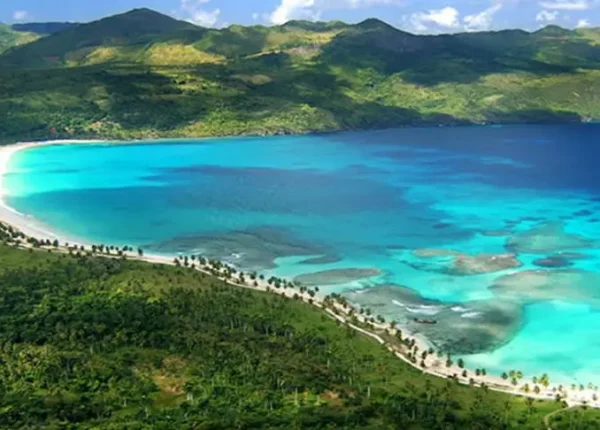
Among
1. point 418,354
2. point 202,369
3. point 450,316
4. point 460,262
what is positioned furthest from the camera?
point 460,262

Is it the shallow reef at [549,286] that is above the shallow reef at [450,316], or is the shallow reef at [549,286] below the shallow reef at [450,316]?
above

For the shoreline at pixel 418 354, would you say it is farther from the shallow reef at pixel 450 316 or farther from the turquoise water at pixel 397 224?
the turquoise water at pixel 397 224

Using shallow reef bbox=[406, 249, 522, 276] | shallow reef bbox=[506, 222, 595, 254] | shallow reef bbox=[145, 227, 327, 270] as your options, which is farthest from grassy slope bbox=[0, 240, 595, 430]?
shallow reef bbox=[506, 222, 595, 254]

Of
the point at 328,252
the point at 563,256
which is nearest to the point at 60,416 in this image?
the point at 328,252

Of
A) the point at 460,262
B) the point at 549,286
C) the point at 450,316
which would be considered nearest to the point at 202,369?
the point at 450,316

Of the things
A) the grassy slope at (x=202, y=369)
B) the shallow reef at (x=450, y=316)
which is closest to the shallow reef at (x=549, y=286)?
the shallow reef at (x=450, y=316)

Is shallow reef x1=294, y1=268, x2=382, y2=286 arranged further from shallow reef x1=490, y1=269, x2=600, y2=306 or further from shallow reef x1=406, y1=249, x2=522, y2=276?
shallow reef x1=490, y1=269, x2=600, y2=306

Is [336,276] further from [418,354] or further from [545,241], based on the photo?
[545,241]
